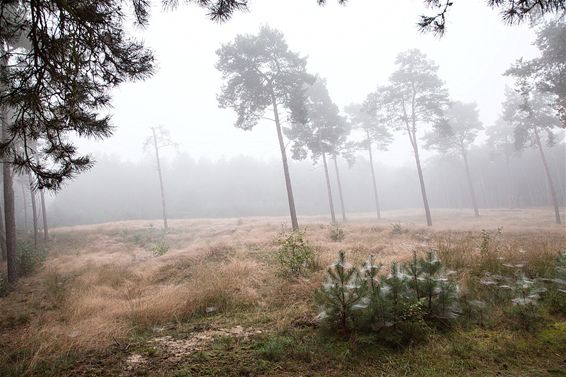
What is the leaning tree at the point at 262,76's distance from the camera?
15977 millimetres

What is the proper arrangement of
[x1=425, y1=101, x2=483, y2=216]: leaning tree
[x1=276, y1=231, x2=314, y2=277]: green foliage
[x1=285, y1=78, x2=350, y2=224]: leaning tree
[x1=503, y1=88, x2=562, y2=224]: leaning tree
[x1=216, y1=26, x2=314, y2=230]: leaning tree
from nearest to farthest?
[x1=276, y1=231, x2=314, y2=277]: green foliage < [x1=216, y1=26, x2=314, y2=230]: leaning tree < [x1=503, y1=88, x2=562, y2=224]: leaning tree < [x1=285, y1=78, x2=350, y2=224]: leaning tree < [x1=425, y1=101, x2=483, y2=216]: leaning tree

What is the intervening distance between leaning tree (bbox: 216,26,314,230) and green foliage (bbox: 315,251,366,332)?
40.0 ft

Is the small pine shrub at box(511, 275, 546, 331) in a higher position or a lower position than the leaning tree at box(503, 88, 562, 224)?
lower

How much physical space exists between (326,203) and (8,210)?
44473mm

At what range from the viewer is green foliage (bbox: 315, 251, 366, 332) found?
3445mm

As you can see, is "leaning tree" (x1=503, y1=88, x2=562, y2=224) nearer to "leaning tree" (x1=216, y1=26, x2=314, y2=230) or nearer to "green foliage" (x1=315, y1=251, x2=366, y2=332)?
"leaning tree" (x1=216, y1=26, x2=314, y2=230)

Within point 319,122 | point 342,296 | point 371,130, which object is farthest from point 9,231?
point 371,130

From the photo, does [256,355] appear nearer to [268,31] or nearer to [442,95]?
[268,31]

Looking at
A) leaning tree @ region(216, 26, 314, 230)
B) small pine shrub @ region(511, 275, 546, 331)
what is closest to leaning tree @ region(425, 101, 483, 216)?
leaning tree @ region(216, 26, 314, 230)

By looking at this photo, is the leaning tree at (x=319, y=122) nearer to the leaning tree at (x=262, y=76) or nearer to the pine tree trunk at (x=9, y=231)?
the leaning tree at (x=262, y=76)

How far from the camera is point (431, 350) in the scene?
10.0ft

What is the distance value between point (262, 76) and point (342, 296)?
49.0ft

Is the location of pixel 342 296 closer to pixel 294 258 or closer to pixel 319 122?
pixel 294 258

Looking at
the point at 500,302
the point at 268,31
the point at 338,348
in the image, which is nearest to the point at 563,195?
the point at 268,31
